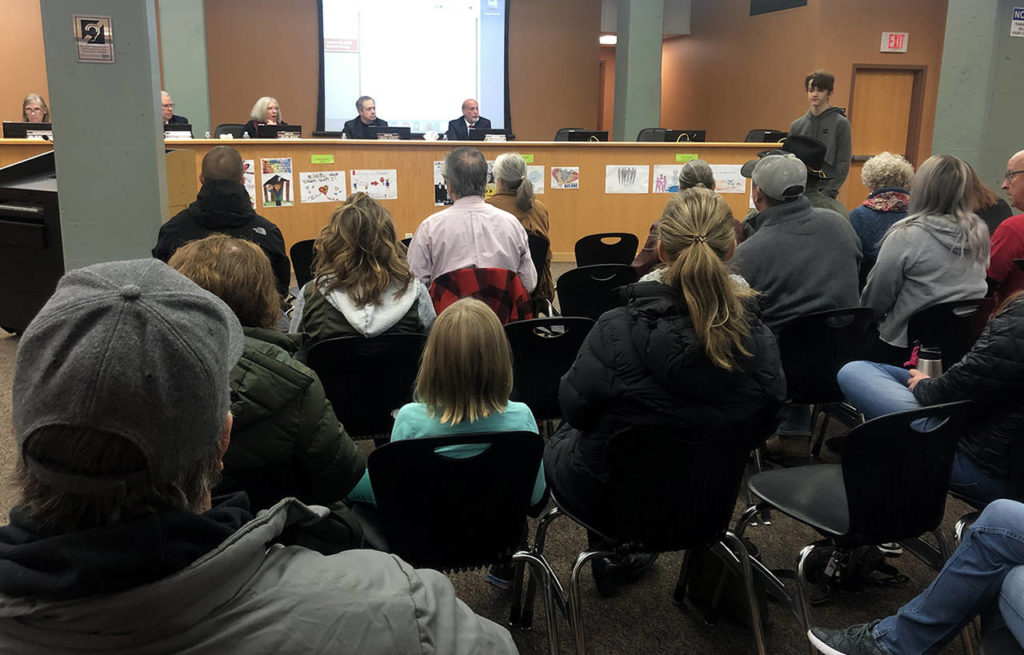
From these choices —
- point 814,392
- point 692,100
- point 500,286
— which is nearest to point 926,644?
point 814,392

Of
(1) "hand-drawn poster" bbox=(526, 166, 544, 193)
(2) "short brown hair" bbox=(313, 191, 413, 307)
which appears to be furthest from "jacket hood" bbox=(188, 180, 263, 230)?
(1) "hand-drawn poster" bbox=(526, 166, 544, 193)

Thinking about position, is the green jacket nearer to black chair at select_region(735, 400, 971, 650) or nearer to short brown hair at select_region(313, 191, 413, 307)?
short brown hair at select_region(313, 191, 413, 307)

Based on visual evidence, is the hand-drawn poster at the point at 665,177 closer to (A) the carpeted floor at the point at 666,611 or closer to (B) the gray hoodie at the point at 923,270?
(B) the gray hoodie at the point at 923,270

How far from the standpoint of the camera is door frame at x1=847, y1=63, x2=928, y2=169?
10695 millimetres

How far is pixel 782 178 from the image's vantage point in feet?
10.4

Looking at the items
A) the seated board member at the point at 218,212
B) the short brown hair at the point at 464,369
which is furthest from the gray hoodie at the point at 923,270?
the seated board member at the point at 218,212

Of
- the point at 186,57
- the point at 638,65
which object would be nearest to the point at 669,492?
the point at 186,57

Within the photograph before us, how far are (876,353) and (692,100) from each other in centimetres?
1180

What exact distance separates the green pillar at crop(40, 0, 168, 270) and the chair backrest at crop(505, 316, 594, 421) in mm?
2432

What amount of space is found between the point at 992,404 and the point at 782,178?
1.36 metres

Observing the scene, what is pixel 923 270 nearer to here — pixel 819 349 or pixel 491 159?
pixel 819 349

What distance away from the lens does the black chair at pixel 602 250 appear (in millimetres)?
4721

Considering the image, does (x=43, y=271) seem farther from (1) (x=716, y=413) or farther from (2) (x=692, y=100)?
(2) (x=692, y=100)

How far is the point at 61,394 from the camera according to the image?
0.71m
